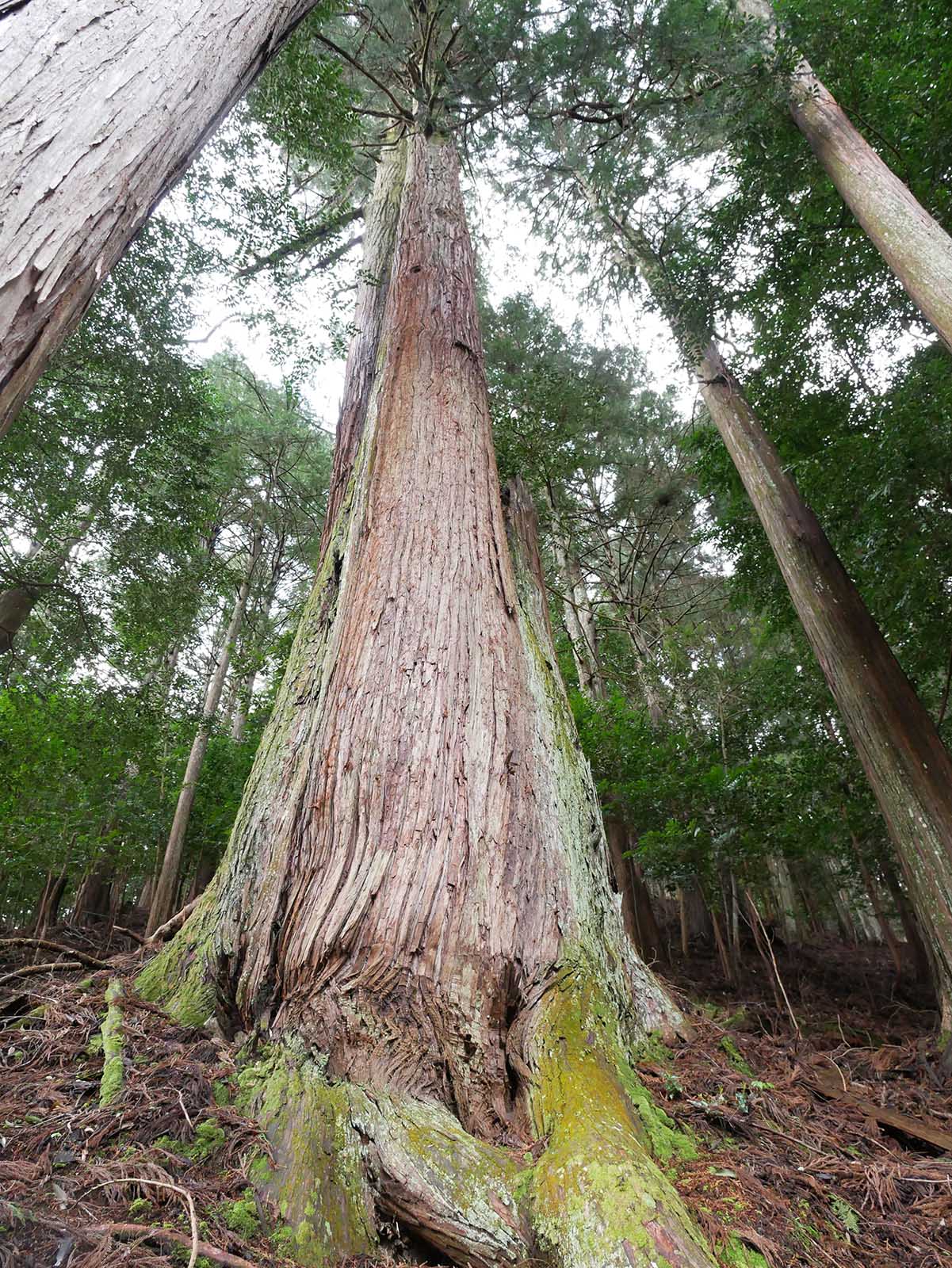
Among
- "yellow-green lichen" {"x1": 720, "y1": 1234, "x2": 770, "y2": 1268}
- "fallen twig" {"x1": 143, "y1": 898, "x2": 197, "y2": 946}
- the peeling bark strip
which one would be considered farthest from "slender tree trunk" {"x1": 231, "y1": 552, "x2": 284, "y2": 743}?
"yellow-green lichen" {"x1": 720, "y1": 1234, "x2": 770, "y2": 1268}

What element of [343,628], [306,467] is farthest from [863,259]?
[306,467]

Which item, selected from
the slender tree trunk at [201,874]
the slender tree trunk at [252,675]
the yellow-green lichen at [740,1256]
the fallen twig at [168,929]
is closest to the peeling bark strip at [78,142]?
the yellow-green lichen at [740,1256]

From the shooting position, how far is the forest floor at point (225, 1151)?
3.52 ft

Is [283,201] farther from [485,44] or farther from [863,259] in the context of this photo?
[863,259]

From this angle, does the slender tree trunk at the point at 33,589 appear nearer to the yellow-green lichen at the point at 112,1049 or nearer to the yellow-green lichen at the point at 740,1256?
the yellow-green lichen at the point at 112,1049

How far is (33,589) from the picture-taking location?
5672mm

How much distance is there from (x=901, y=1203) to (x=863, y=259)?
23.1 feet

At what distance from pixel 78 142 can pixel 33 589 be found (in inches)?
226

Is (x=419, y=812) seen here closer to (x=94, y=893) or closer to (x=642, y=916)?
(x=642, y=916)

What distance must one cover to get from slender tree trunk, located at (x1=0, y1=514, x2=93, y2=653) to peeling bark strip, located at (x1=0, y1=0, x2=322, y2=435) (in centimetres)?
538

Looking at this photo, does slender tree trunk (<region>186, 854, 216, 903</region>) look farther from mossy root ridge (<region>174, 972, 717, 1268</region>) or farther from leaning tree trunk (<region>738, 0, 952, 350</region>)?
leaning tree trunk (<region>738, 0, 952, 350</region>)

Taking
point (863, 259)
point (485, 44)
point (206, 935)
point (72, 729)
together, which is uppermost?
point (485, 44)

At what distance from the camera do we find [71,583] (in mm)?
6066

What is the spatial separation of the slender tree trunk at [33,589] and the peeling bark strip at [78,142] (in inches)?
212
